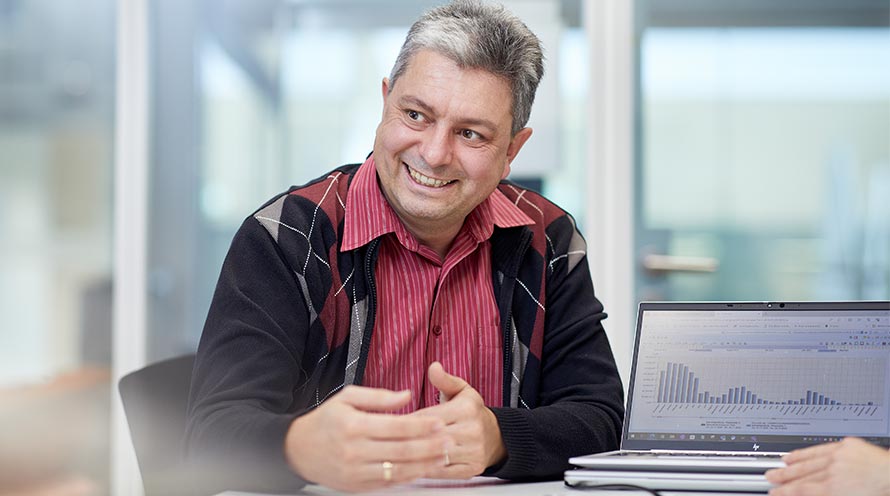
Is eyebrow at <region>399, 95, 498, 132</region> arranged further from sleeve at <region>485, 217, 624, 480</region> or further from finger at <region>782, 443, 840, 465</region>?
finger at <region>782, 443, 840, 465</region>

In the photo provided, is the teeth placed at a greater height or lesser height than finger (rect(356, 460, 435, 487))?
greater

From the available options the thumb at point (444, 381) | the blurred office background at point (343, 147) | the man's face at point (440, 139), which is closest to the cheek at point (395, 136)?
the man's face at point (440, 139)

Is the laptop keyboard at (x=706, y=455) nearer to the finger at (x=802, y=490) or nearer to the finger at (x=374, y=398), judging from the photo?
the finger at (x=802, y=490)

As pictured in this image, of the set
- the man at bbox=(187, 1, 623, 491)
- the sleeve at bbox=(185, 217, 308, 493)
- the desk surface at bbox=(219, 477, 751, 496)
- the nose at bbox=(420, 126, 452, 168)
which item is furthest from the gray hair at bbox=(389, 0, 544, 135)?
the desk surface at bbox=(219, 477, 751, 496)

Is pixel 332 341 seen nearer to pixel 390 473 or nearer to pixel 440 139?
pixel 440 139

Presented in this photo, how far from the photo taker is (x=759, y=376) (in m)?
1.35

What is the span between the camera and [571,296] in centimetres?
167

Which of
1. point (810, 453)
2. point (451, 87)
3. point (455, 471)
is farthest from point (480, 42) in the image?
point (810, 453)

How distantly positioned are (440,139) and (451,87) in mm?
79

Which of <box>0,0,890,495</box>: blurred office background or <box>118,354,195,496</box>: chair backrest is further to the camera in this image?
<box>0,0,890,495</box>: blurred office background

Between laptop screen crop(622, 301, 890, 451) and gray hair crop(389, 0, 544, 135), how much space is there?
424 mm

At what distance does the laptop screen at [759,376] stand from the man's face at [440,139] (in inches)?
14.0

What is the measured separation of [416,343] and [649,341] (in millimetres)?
375

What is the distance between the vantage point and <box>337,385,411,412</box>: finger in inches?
41.8
